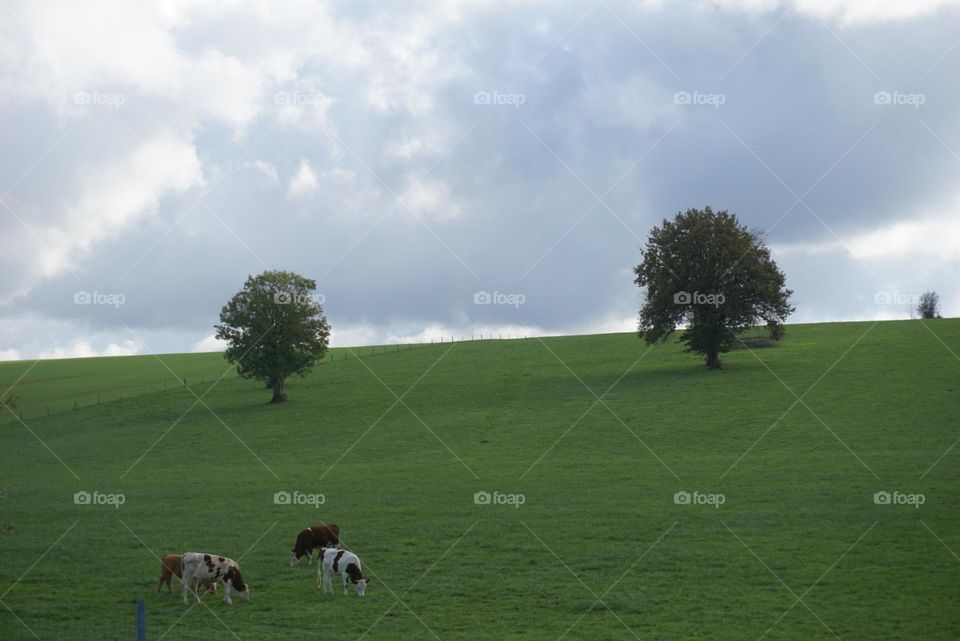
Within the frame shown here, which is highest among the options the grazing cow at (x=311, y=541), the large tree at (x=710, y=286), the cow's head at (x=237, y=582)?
the large tree at (x=710, y=286)

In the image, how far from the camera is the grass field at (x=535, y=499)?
23844mm

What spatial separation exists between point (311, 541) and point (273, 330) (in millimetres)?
49862

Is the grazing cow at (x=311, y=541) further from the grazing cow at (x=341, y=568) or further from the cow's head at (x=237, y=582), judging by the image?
the cow's head at (x=237, y=582)

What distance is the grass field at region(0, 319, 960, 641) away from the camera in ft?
78.2

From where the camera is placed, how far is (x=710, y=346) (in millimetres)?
77375

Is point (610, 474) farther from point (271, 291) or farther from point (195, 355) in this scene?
point (195, 355)

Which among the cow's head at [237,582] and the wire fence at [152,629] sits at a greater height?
the cow's head at [237,582]

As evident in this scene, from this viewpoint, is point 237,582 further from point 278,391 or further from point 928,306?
point 928,306

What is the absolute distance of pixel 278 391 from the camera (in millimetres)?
78062

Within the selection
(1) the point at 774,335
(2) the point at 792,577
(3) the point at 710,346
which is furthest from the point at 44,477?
(1) the point at 774,335

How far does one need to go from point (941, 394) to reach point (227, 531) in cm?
4795

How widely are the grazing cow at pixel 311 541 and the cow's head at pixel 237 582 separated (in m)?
4.17

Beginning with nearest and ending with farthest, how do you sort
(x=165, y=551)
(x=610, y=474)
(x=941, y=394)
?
(x=165, y=551)
(x=610, y=474)
(x=941, y=394)

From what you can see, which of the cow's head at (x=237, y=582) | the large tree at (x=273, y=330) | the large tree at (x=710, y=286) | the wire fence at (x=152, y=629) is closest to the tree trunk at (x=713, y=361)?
the large tree at (x=710, y=286)
